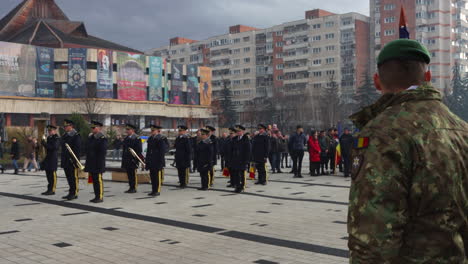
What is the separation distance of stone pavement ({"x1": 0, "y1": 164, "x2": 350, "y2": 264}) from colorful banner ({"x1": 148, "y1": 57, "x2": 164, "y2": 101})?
211ft

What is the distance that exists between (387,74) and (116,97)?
73.4 metres

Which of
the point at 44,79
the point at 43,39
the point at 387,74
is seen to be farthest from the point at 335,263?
the point at 43,39

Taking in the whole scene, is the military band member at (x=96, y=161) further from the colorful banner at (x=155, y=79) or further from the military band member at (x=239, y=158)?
the colorful banner at (x=155, y=79)

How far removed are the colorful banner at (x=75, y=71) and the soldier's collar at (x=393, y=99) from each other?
2806 inches

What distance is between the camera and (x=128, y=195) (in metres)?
13.2

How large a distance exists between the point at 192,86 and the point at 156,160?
75.7 meters

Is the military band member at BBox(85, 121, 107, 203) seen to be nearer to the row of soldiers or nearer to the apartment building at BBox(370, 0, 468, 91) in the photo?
the row of soldiers

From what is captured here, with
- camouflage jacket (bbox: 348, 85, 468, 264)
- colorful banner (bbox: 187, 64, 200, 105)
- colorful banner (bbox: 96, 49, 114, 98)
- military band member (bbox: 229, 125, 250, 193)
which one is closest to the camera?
camouflage jacket (bbox: 348, 85, 468, 264)

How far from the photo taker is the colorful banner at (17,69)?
212 ft

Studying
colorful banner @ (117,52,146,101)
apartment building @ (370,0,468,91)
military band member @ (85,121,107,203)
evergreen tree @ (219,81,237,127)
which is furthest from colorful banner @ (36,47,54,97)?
military band member @ (85,121,107,203)

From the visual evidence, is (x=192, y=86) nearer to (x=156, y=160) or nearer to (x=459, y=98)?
(x=459, y=98)

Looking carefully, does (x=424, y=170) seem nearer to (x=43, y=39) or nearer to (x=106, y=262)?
(x=106, y=262)

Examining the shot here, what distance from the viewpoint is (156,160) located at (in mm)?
13320

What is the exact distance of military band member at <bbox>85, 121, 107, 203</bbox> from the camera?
11.9m
